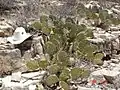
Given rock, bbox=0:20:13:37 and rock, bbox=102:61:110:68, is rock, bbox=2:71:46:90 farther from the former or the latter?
rock, bbox=0:20:13:37

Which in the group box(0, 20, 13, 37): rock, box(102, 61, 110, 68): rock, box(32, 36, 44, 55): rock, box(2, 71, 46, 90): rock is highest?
box(0, 20, 13, 37): rock

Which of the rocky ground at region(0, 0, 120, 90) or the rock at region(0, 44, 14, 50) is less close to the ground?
the rock at region(0, 44, 14, 50)

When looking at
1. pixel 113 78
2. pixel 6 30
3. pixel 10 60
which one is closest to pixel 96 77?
pixel 113 78

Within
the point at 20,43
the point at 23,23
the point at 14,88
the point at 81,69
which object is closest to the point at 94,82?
the point at 81,69

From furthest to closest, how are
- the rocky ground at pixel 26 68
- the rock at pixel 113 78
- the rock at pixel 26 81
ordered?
the rock at pixel 113 78, the rocky ground at pixel 26 68, the rock at pixel 26 81

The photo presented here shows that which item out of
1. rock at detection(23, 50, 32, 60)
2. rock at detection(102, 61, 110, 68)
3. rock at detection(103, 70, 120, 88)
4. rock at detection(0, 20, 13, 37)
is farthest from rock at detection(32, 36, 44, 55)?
rock at detection(103, 70, 120, 88)

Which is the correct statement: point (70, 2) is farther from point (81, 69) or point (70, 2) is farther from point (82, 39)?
point (81, 69)

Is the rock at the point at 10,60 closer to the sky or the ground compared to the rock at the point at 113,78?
closer to the sky

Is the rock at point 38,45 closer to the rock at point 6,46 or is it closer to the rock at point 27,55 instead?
the rock at point 27,55

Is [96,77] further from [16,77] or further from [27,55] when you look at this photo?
[27,55]

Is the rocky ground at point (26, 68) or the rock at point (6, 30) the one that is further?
the rock at point (6, 30)

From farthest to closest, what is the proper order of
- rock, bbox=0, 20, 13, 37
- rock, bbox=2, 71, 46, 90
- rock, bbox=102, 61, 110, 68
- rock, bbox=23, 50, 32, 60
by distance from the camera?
rock, bbox=0, 20, 13, 37 < rock, bbox=23, 50, 32, 60 < rock, bbox=102, 61, 110, 68 < rock, bbox=2, 71, 46, 90

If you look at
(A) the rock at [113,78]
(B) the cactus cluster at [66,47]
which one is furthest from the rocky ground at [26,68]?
(B) the cactus cluster at [66,47]

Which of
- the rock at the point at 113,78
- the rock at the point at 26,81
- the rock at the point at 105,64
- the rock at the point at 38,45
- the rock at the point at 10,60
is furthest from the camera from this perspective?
the rock at the point at 38,45
